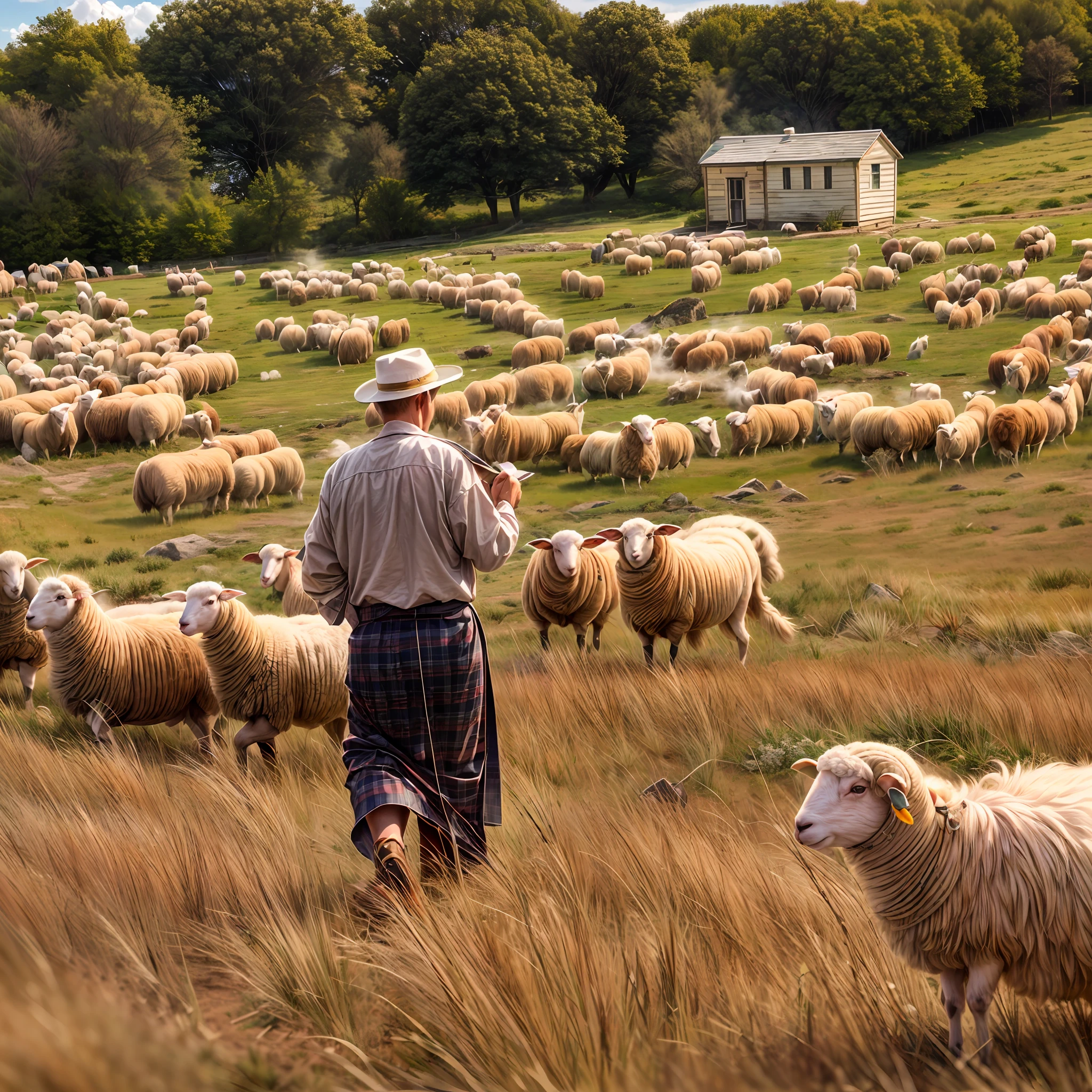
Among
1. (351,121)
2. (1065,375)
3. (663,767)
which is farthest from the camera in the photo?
(351,121)

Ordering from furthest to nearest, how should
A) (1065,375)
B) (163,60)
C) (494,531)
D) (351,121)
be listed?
(351,121) < (163,60) < (1065,375) < (494,531)

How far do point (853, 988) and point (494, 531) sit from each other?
1931 mm

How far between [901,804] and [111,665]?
5.60m

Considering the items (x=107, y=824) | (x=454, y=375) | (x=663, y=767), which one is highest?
(x=454, y=375)

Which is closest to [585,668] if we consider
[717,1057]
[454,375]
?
[454,375]

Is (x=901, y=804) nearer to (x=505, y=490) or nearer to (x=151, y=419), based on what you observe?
(x=505, y=490)

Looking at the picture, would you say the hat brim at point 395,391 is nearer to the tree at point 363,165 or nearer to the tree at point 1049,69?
the tree at point 363,165

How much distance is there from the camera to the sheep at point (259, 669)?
6.59m

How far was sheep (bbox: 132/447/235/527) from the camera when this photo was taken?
18203 millimetres

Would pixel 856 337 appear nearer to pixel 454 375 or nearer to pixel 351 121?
pixel 454 375

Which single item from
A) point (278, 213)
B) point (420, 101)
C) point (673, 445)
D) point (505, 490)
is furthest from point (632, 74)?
point (505, 490)

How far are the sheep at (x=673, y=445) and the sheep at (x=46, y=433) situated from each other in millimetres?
12758

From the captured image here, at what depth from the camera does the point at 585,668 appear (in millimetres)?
8039

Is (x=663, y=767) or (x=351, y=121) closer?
(x=663, y=767)
